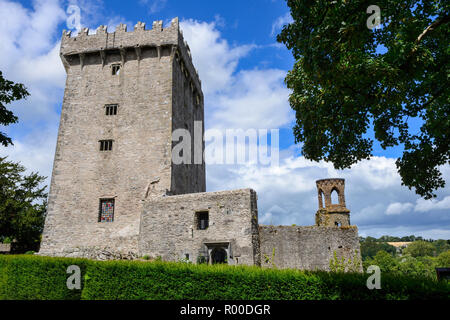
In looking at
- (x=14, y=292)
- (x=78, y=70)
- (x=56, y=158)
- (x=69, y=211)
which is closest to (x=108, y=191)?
(x=69, y=211)

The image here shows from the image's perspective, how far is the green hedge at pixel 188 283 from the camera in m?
7.55

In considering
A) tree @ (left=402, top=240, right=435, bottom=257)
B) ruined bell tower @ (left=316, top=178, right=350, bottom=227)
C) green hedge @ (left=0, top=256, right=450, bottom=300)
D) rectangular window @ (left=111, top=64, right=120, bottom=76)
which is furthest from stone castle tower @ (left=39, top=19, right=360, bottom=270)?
tree @ (left=402, top=240, right=435, bottom=257)

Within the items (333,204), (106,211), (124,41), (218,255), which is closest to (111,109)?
(124,41)

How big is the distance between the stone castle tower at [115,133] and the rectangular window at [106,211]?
5 centimetres

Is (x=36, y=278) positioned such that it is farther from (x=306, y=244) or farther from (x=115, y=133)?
(x=306, y=244)

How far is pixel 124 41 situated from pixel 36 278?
17393 mm

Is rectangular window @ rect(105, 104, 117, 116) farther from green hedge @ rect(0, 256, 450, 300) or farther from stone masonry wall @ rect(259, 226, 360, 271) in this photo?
stone masonry wall @ rect(259, 226, 360, 271)

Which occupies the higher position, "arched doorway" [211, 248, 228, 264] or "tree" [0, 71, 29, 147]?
"tree" [0, 71, 29, 147]

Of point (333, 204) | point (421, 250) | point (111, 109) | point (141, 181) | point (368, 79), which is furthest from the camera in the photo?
point (421, 250)

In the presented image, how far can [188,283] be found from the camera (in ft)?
31.2

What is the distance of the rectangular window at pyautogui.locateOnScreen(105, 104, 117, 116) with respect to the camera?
2200 cm

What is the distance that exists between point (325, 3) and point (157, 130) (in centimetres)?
1453

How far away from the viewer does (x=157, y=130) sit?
20.8m
